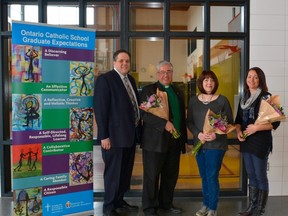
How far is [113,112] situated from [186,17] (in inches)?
75.4

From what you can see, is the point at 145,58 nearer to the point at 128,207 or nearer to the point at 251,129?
the point at 251,129

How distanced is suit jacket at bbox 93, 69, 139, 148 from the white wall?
6.45 ft

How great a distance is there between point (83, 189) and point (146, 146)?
0.84 metres

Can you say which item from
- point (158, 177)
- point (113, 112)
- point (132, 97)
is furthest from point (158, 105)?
point (158, 177)

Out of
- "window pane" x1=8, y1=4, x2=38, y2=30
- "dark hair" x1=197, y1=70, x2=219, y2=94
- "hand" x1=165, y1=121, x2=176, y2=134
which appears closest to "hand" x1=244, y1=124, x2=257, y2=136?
"dark hair" x1=197, y1=70, x2=219, y2=94

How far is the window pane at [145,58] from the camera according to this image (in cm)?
426

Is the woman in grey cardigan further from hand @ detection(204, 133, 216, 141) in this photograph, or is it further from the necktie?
the necktie

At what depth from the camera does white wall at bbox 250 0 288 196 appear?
402cm

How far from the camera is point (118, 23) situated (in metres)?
4.15

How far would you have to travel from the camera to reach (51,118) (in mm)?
2996

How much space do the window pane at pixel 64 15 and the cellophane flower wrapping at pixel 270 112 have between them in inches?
106

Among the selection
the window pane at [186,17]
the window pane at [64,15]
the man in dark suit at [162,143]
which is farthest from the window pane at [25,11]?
the man in dark suit at [162,143]

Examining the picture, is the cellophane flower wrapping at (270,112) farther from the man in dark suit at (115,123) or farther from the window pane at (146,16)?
the window pane at (146,16)

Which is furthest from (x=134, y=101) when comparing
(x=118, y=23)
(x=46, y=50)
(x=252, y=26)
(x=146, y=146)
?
(x=252, y=26)
